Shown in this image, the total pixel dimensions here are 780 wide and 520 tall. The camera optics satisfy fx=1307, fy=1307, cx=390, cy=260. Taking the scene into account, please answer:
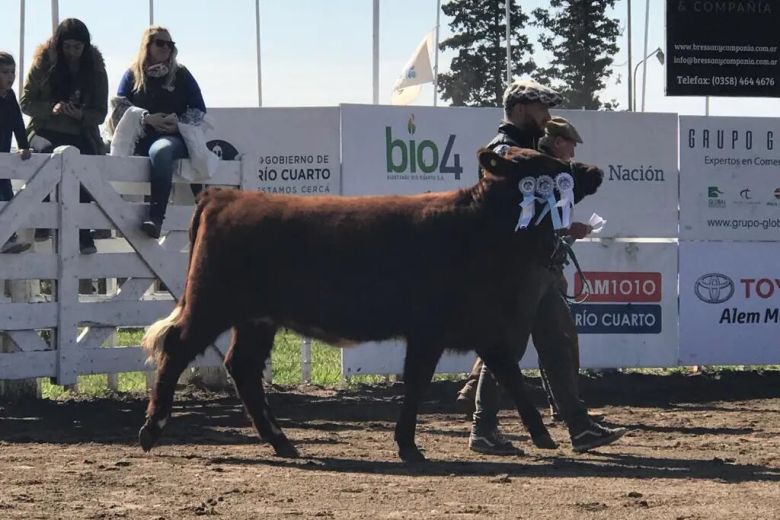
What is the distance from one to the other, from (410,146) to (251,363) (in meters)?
4.05

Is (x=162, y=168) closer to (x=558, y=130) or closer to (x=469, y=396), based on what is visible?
(x=469, y=396)

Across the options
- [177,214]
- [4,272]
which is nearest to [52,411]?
[4,272]

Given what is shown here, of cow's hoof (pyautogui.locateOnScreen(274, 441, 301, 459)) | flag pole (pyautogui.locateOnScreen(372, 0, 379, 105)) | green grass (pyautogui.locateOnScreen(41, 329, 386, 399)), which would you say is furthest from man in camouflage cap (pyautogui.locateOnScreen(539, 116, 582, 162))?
flag pole (pyautogui.locateOnScreen(372, 0, 379, 105))

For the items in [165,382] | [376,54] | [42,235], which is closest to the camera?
[165,382]

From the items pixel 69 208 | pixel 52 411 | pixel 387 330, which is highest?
pixel 69 208

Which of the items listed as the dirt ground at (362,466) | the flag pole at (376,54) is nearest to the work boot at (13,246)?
the dirt ground at (362,466)

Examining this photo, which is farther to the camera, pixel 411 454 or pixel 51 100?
pixel 51 100

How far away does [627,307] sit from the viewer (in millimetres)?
11961

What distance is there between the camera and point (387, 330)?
24.8ft

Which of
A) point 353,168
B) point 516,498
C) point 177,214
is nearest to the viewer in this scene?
point 516,498

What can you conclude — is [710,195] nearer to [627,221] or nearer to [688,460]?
[627,221]

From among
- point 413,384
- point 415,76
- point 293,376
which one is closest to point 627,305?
point 293,376

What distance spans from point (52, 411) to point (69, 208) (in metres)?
1.54

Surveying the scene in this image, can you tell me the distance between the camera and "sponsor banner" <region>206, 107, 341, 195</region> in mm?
11375
